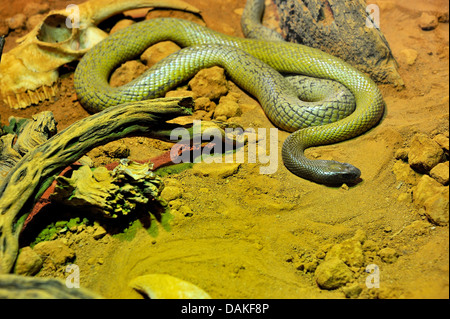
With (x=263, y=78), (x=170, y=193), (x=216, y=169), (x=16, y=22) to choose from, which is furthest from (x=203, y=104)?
(x=16, y=22)

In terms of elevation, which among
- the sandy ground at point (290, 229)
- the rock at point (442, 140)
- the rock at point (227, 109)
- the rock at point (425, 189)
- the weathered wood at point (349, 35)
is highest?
the weathered wood at point (349, 35)

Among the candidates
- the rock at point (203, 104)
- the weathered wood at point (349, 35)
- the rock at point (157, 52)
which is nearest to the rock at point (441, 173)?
the weathered wood at point (349, 35)

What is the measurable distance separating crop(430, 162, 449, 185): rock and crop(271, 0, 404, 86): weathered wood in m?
1.64

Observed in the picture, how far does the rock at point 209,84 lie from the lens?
12.7 feet

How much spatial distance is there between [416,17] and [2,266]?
4850mm

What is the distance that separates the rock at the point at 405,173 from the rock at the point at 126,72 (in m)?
3.10

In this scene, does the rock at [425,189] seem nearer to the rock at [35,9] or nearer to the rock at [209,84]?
the rock at [209,84]

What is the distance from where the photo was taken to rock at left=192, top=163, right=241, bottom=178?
2975mm

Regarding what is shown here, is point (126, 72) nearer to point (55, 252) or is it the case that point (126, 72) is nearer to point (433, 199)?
point (55, 252)

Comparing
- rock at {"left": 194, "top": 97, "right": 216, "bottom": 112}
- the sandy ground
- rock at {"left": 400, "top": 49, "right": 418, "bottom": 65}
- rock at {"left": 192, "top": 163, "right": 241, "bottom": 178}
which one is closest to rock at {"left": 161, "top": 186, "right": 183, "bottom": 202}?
the sandy ground

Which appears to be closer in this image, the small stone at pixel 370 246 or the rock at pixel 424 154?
the small stone at pixel 370 246

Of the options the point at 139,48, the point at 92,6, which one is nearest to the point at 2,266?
the point at 139,48

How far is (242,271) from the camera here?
85.7 inches
